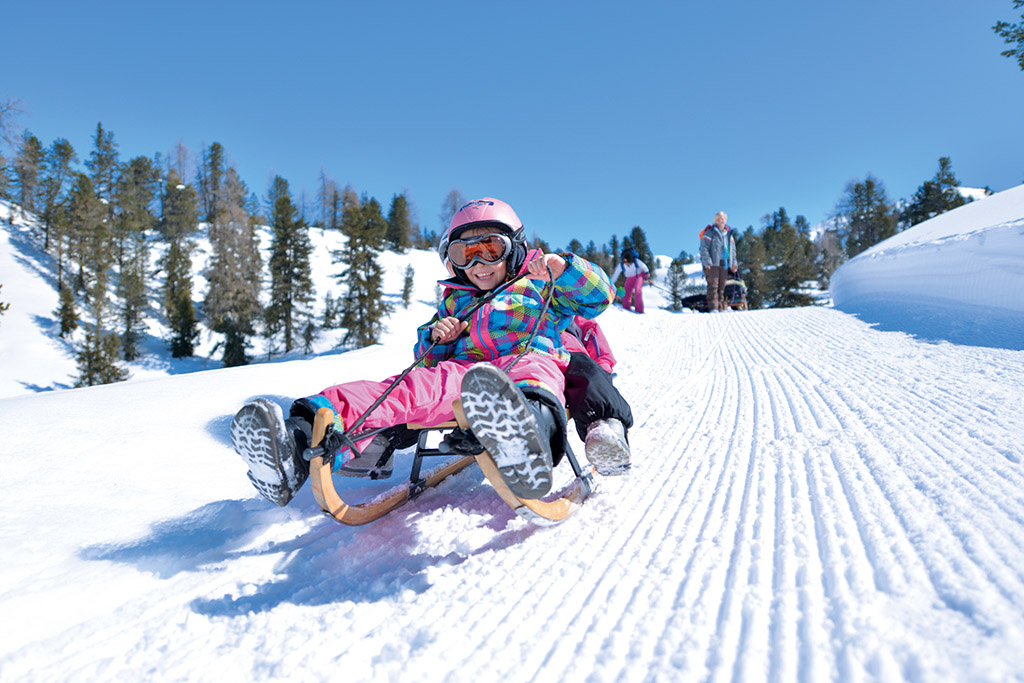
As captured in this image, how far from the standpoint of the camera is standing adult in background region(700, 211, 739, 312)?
1102 centimetres

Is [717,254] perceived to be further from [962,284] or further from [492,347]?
[492,347]

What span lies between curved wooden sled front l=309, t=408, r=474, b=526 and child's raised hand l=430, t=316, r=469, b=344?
2.24 feet

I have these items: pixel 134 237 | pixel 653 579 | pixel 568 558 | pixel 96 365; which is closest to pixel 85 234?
pixel 134 237

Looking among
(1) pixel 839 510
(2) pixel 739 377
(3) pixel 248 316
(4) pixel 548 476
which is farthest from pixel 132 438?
(3) pixel 248 316

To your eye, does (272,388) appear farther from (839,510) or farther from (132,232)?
(132,232)

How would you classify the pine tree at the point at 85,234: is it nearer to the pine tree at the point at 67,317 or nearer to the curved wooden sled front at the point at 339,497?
the pine tree at the point at 67,317

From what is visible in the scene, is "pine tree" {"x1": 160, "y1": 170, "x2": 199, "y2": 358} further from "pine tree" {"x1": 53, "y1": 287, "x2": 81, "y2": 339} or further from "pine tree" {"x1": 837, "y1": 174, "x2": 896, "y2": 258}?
"pine tree" {"x1": 837, "y1": 174, "x2": 896, "y2": 258}

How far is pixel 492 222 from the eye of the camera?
2.23 meters

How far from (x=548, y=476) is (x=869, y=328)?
A: 5876 millimetres

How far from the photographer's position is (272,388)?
12.3ft

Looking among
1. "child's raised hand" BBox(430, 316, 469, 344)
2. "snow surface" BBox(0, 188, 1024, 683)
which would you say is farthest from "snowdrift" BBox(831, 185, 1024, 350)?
"child's raised hand" BBox(430, 316, 469, 344)

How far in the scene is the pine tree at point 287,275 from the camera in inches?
1104

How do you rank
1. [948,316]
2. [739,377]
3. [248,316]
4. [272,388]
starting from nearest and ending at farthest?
[272,388]
[739,377]
[948,316]
[248,316]

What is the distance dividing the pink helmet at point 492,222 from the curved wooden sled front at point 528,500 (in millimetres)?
1098
